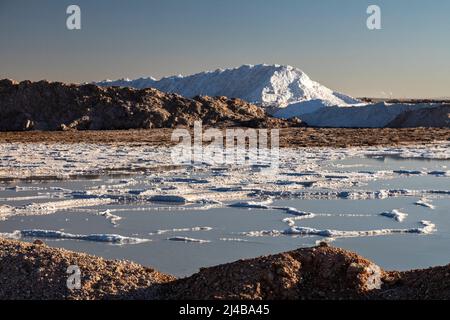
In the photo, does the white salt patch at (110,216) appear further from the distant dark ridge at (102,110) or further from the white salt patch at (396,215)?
the distant dark ridge at (102,110)

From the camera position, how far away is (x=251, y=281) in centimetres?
453

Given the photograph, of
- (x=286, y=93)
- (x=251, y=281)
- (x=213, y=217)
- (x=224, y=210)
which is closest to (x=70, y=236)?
(x=213, y=217)

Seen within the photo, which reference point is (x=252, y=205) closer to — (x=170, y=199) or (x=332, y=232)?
(x=170, y=199)

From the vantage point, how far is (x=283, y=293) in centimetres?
450

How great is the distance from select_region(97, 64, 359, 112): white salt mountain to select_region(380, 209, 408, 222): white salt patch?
52.4 meters

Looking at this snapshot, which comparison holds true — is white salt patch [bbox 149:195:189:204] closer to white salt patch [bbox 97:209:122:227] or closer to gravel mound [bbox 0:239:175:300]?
white salt patch [bbox 97:209:122:227]

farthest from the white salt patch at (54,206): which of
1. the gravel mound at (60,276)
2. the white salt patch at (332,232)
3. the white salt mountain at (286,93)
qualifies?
the white salt mountain at (286,93)

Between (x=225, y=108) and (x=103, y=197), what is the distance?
3404cm

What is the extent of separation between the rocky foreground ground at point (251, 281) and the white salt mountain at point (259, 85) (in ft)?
186

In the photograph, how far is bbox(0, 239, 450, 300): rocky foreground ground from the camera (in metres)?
4.52

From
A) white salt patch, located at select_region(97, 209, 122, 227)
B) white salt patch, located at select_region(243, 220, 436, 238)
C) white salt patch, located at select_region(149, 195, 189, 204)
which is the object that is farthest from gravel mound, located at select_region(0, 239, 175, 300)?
white salt patch, located at select_region(149, 195, 189, 204)

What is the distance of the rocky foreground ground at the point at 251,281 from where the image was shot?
452 cm
